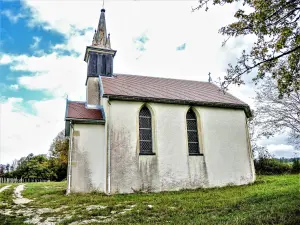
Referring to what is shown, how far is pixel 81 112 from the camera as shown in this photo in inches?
607

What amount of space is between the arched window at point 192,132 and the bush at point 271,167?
11.5 meters

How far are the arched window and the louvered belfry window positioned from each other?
8.59 feet

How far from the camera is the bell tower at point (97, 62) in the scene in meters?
17.9

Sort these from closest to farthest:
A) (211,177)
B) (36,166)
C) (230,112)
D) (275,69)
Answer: (275,69) < (211,177) < (230,112) < (36,166)

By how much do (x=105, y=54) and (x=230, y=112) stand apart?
10293mm

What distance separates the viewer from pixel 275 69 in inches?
332

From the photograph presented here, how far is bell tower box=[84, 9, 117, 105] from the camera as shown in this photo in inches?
705

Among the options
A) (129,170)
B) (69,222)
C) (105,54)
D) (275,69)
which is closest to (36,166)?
(105,54)

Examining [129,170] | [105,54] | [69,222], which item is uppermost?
[105,54]

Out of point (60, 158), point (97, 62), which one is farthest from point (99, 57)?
point (60, 158)

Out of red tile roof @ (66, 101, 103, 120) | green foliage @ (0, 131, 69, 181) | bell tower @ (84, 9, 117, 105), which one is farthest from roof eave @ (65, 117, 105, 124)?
green foliage @ (0, 131, 69, 181)

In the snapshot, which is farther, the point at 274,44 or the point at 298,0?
the point at 274,44

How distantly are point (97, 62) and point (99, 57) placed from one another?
0.47 m

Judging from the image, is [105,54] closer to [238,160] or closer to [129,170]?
[129,170]
